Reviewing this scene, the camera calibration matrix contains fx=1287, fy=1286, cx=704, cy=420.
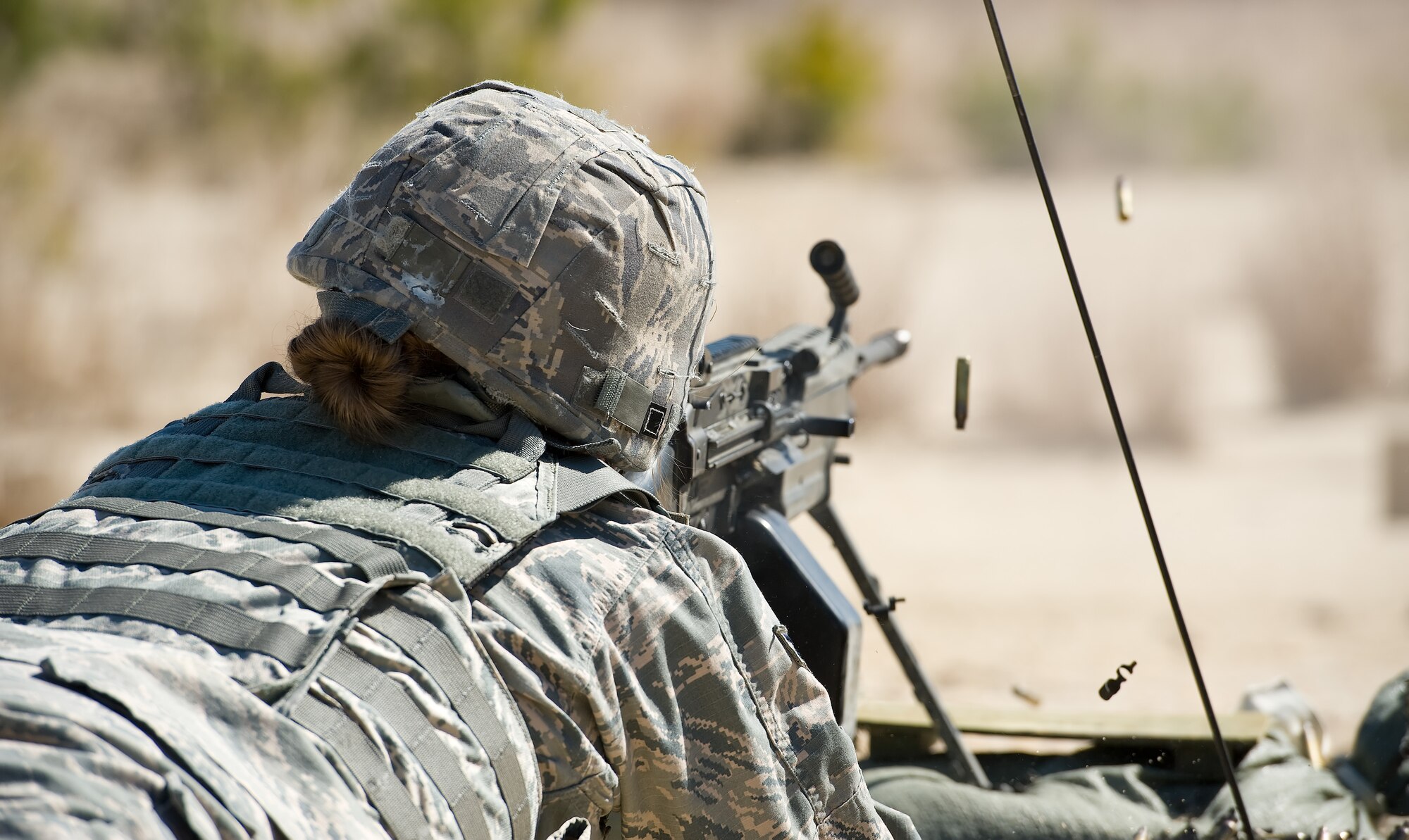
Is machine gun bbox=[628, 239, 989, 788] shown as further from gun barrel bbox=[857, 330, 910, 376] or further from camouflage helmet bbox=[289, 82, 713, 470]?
camouflage helmet bbox=[289, 82, 713, 470]

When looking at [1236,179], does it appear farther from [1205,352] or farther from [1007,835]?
[1007,835]

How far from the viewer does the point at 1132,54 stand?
22.0m

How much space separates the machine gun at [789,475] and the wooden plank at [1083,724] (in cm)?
31

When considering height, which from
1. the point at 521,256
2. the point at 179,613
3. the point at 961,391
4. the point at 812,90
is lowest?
the point at 179,613

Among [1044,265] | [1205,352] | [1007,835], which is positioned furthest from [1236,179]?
[1007,835]

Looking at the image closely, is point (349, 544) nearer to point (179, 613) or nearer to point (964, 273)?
point (179, 613)

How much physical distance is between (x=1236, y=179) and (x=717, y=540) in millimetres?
17064

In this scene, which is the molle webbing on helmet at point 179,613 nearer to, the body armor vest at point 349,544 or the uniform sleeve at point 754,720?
the body armor vest at point 349,544

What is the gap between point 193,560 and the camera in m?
1.56

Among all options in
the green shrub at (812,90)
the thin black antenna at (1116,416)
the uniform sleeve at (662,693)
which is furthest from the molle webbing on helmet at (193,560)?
the green shrub at (812,90)

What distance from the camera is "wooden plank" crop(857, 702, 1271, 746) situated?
151 inches

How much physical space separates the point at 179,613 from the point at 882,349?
9.00 feet

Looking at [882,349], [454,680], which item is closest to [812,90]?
[882,349]

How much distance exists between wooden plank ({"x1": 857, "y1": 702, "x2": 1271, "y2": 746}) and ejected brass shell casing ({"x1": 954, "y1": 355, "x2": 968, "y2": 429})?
1.11m
